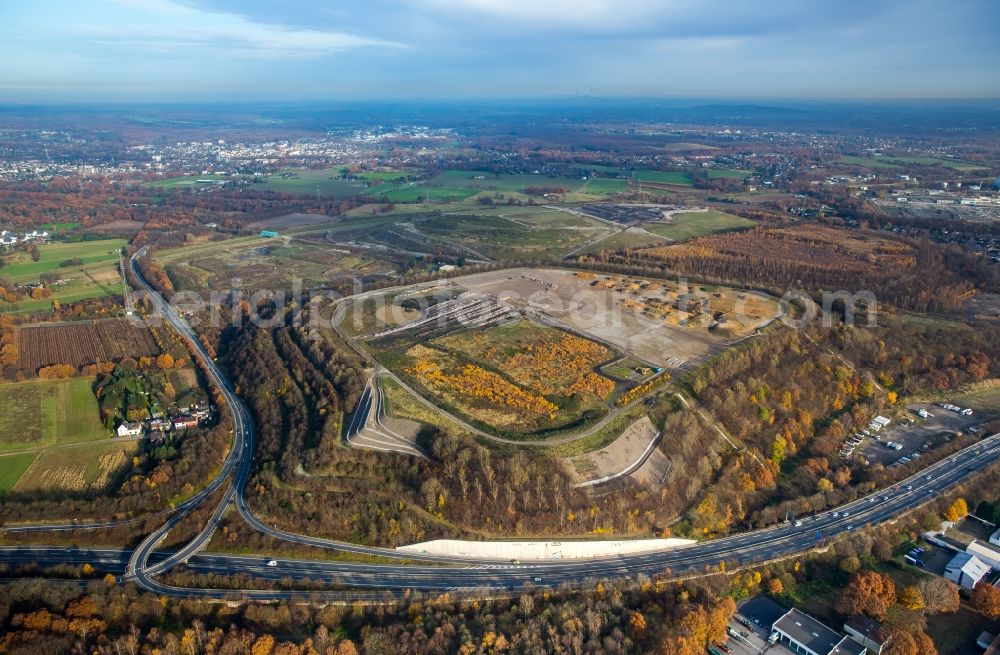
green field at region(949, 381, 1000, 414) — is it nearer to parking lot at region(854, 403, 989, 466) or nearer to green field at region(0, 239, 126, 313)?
parking lot at region(854, 403, 989, 466)

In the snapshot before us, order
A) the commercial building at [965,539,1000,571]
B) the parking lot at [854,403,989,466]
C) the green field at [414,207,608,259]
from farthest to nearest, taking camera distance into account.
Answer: the green field at [414,207,608,259] → the parking lot at [854,403,989,466] → the commercial building at [965,539,1000,571]

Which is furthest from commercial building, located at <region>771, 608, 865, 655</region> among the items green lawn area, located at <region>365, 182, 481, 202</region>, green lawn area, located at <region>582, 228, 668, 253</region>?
green lawn area, located at <region>365, 182, 481, 202</region>

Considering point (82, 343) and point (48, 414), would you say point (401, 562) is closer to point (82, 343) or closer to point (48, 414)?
point (48, 414)

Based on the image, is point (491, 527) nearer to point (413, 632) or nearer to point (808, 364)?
point (413, 632)

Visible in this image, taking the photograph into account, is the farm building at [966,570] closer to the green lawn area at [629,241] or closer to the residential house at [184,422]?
the residential house at [184,422]

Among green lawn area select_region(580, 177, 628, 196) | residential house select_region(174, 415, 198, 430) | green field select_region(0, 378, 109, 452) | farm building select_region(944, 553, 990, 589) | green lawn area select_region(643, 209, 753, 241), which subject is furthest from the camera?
green lawn area select_region(580, 177, 628, 196)

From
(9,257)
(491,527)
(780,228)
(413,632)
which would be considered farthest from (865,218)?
(9,257)
